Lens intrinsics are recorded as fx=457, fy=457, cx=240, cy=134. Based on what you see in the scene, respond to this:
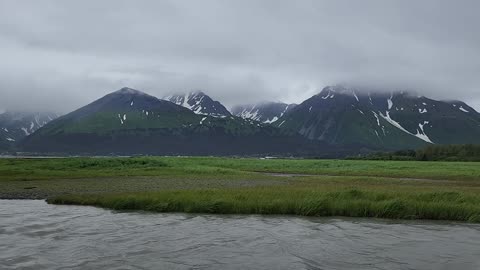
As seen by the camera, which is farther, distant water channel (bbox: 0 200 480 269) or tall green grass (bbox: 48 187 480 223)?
tall green grass (bbox: 48 187 480 223)

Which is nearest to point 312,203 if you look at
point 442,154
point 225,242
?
point 225,242

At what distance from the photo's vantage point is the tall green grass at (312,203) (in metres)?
33.3

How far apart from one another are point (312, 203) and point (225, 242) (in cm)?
1221

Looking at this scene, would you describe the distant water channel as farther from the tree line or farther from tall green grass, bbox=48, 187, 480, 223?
the tree line

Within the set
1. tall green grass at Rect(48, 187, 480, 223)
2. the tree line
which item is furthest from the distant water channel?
the tree line

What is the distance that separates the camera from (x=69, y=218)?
31844mm

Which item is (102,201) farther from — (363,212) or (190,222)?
(363,212)

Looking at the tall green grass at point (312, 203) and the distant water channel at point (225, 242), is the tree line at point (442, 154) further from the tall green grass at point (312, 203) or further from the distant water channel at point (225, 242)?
the distant water channel at point (225, 242)

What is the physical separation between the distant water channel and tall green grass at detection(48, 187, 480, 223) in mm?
1943

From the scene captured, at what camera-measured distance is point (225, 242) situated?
24.6m

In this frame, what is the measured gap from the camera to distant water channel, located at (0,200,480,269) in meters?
20.3

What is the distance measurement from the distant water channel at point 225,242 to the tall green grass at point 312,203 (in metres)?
1.94

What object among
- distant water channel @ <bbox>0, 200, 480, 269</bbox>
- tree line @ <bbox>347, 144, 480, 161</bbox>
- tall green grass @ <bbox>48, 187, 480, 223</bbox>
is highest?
tree line @ <bbox>347, 144, 480, 161</bbox>

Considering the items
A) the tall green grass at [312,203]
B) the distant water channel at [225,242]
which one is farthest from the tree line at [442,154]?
the distant water channel at [225,242]
